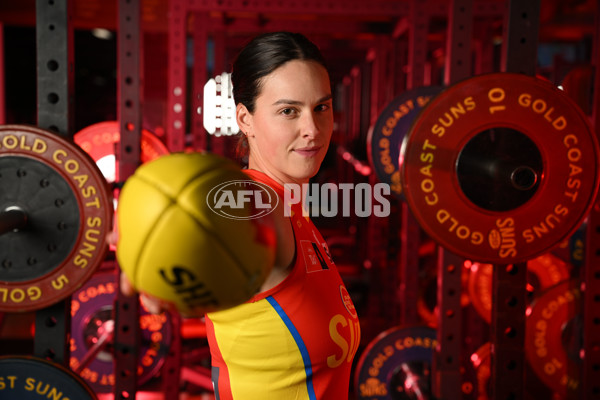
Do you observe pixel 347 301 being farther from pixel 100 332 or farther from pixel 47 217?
pixel 100 332

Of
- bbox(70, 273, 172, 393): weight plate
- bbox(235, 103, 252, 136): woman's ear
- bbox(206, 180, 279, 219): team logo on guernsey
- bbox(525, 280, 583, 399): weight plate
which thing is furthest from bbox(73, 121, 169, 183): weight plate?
bbox(525, 280, 583, 399): weight plate

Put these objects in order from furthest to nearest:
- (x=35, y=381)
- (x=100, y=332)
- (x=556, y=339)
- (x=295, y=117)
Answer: (x=100, y=332) < (x=556, y=339) < (x=35, y=381) < (x=295, y=117)

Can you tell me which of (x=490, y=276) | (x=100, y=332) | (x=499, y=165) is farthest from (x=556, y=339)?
(x=100, y=332)

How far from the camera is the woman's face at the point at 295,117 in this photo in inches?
22.5

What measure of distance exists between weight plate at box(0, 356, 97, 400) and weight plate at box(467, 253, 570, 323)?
2.02m

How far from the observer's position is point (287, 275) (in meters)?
0.60

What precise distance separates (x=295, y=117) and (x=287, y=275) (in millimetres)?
213

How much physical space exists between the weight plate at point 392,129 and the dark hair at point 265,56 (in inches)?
56.1

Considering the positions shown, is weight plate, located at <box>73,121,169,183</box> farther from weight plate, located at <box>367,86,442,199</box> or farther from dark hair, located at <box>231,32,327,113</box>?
dark hair, located at <box>231,32,327,113</box>

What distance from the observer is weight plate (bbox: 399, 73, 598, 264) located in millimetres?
822

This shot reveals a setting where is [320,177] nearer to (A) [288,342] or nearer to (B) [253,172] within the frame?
(B) [253,172]

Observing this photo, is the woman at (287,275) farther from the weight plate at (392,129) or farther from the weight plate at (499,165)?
the weight plate at (392,129)

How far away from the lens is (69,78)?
3.20ft

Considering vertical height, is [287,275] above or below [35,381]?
above
